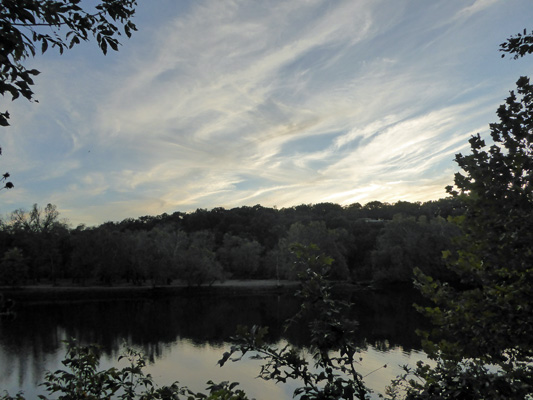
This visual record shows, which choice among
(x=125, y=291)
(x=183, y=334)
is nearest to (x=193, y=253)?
(x=125, y=291)

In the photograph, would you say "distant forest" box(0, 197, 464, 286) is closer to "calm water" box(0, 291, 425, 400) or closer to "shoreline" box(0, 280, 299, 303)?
"shoreline" box(0, 280, 299, 303)

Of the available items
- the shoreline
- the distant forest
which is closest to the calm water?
the shoreline

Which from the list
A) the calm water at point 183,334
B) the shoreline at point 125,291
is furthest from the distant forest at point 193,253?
the calm water at point 183,334

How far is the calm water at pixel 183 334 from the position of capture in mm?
21062

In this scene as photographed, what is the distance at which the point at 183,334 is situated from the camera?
32.9 m

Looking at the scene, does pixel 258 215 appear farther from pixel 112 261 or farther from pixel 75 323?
pixel 75 323

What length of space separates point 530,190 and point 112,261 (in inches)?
2496

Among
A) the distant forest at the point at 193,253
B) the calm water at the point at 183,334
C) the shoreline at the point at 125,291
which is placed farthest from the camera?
the distant forest at the point at 193,253

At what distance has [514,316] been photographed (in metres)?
5.14

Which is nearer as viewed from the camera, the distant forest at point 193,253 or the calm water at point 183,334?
the calm water at point 183,334

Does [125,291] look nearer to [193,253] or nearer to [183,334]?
[193,253]

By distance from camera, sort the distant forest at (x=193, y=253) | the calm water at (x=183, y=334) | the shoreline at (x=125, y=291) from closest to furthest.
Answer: the calm water at (x=183, y=334)
the shoreline at (x=125, y=291)
the distant forest at (x=193, y=253)

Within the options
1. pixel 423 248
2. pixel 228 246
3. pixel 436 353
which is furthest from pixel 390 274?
pixel 436 353

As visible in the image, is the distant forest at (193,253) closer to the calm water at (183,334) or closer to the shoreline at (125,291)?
the shoreline at (125,291)
